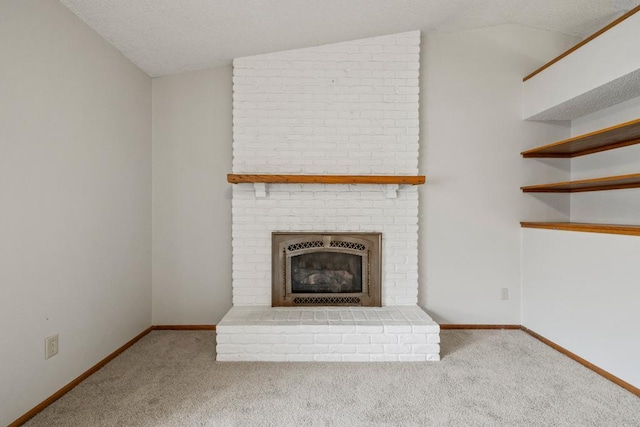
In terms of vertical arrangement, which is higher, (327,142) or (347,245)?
(327,142)

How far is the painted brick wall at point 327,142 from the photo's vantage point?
2994 mm

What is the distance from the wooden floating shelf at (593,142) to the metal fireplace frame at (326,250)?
159 cm

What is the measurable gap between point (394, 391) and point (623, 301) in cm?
153

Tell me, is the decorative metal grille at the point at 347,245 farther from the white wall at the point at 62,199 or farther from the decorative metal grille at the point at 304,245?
the white wall at the point at 62,199

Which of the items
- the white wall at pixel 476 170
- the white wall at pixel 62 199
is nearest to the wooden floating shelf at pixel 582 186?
the white wall at pixel 476 170

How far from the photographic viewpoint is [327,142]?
3.02 m

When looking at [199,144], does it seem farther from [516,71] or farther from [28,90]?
[516,71]

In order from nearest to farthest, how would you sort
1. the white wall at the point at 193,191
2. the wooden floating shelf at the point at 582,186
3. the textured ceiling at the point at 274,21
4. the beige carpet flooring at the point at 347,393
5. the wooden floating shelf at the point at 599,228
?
the beige carpet flooring at the point at 347,393 → the wooden floating shelf at the point at 599,228 → the textured ceiling at the point at 274,21 → the wooden floating shelf at the point at 582,186 → the white wall at the point at 193,191

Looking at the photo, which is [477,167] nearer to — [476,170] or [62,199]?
→ [476,170]

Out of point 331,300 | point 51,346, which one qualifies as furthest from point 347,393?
point 51,346

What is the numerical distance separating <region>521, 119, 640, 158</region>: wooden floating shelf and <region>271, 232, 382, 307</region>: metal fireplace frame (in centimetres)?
159

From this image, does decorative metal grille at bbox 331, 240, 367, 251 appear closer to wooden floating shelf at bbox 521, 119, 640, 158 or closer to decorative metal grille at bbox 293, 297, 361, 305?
decorative metal grille at bbox 293, 297, 361, 305

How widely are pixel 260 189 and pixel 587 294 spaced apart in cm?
255

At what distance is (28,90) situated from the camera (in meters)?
1.75
